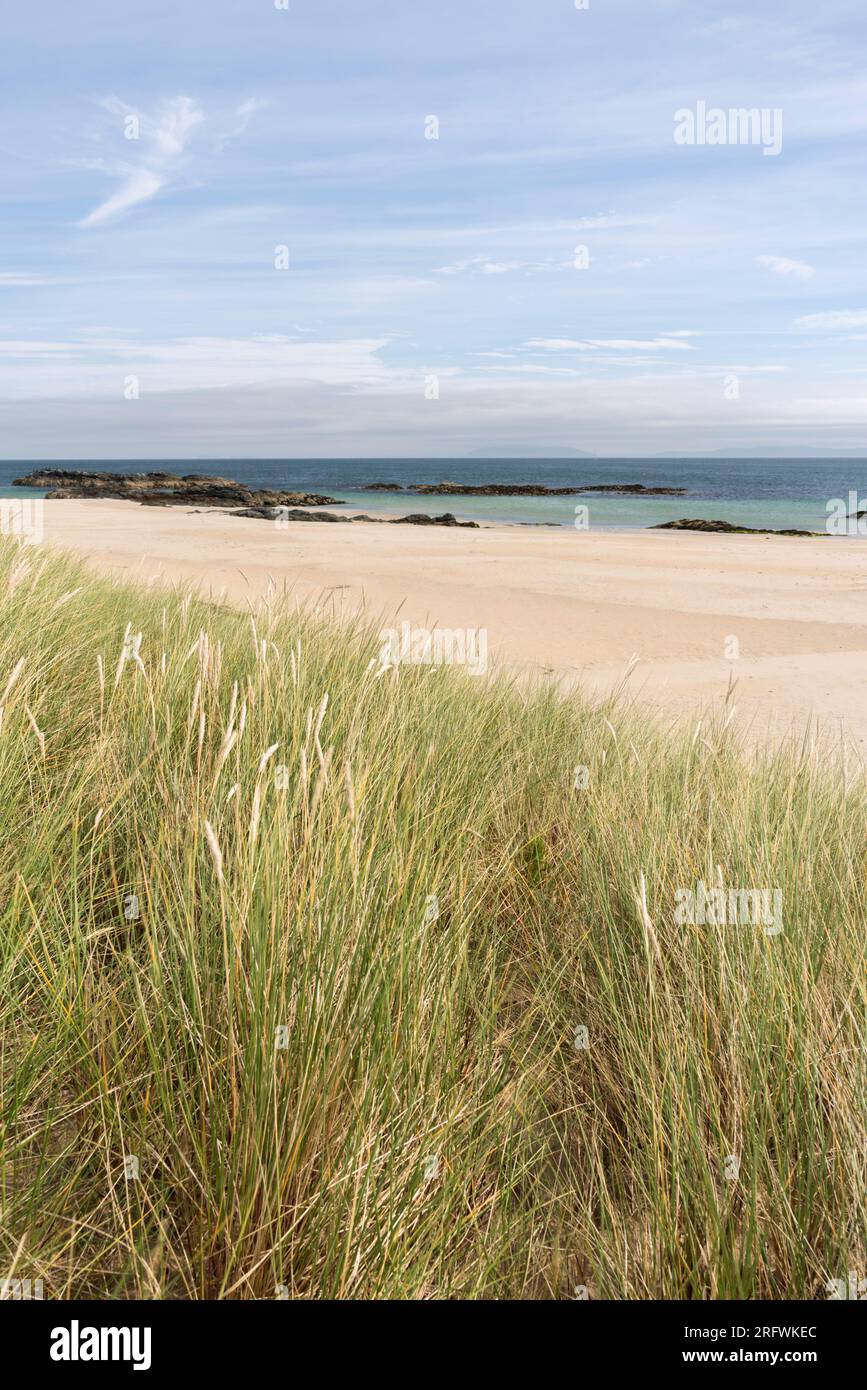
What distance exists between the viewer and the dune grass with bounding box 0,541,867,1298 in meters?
1.51

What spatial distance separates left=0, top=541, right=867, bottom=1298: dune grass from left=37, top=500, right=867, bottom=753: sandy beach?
164 cm

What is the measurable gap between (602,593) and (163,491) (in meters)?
40.7

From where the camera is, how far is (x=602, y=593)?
13.5 meters

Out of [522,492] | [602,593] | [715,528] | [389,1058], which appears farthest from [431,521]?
[389,1058]

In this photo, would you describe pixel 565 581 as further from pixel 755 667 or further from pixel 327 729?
pixel 327 729

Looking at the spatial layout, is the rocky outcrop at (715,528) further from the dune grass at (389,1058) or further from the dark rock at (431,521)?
the dune grass at (389,1058)

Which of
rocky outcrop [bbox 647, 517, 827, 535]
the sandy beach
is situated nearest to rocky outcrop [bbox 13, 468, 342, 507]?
the sandy beach

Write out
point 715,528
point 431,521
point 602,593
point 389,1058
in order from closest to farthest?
point 389,1058
point 602,593
point 431,521
point 715,528

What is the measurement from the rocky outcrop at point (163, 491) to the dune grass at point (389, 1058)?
35900 millimetres

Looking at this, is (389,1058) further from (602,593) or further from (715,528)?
(715,528)

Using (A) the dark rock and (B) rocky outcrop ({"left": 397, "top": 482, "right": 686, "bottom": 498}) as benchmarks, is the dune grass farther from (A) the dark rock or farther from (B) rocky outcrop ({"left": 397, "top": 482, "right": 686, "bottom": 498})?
(B) rocky outcrop ({"left": 397, "top": 482, "right": 686, "bottom": 498})

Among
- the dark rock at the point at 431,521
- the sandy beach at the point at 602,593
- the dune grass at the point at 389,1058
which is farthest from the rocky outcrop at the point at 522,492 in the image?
the dune grass at the point at 389,1058
